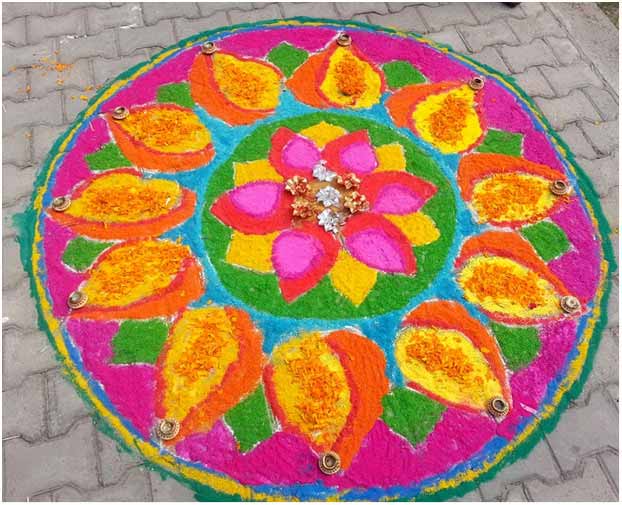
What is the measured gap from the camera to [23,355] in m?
2.96

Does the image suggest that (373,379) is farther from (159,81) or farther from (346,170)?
(159,81)

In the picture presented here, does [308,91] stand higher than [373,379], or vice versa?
[308,91]

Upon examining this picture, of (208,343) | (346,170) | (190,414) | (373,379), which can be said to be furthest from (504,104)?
(190,414)

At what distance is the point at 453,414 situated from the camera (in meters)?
2.83

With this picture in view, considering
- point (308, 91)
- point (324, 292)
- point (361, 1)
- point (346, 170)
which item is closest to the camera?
point (324, 292)

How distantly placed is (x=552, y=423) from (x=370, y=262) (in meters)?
1.38

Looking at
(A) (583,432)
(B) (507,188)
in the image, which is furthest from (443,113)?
(A) (583,432)

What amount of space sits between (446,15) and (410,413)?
142 inches

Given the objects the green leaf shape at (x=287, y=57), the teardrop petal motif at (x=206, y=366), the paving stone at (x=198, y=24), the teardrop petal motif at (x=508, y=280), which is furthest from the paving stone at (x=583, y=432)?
the paving stone at (x=198, y=24)

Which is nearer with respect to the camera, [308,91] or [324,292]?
[324,292]

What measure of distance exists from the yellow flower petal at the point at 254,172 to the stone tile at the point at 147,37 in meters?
1.52

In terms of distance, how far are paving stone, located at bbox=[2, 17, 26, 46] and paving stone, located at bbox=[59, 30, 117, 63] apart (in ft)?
1.20

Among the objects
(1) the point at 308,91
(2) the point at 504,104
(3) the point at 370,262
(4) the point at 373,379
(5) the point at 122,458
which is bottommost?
(5) the point at 122,458

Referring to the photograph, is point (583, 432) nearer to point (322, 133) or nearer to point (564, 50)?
point (322, 133)
